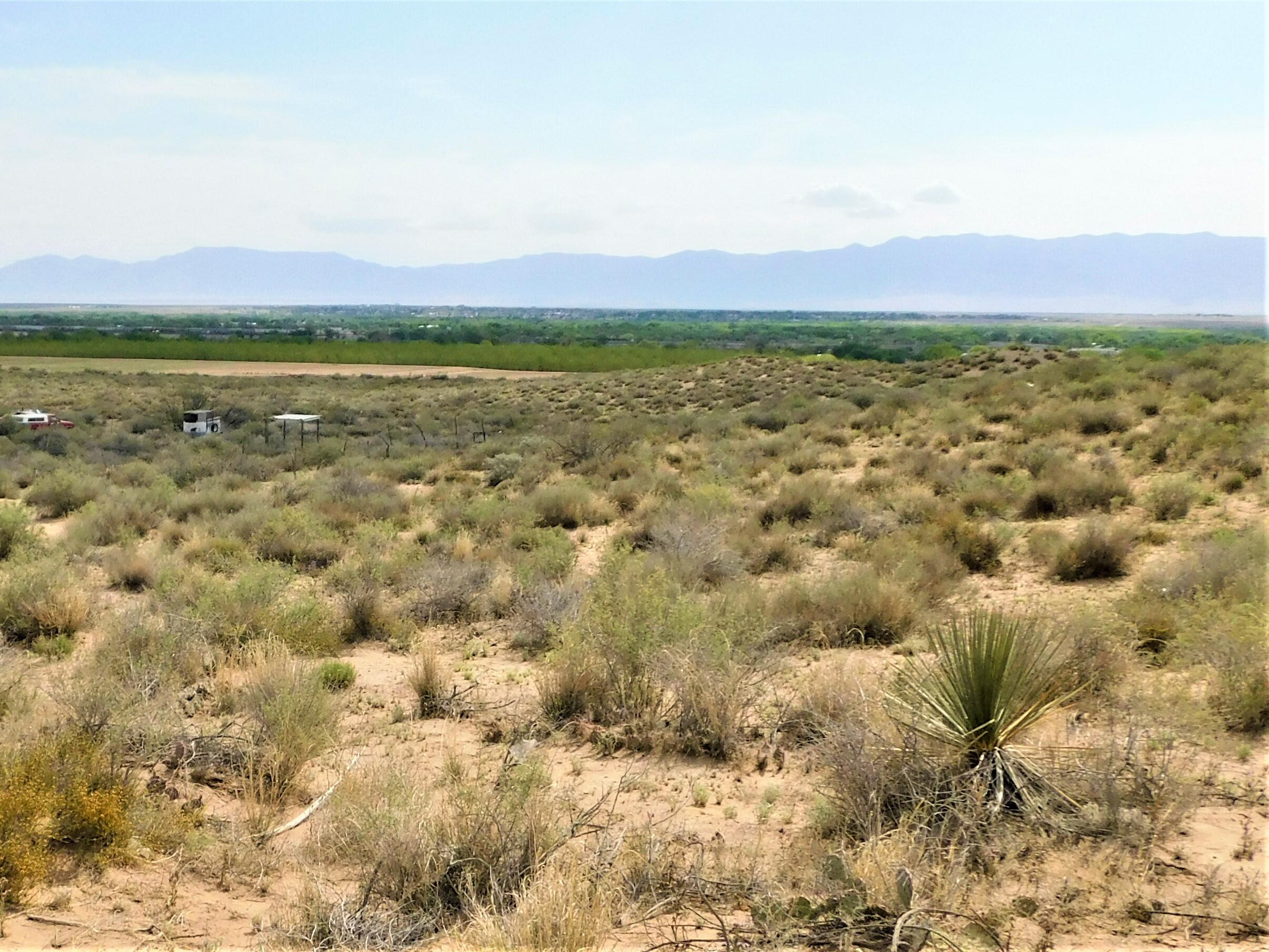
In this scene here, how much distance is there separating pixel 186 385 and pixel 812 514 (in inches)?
1971

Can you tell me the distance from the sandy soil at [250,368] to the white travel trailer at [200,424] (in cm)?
3687

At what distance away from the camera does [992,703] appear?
566cm

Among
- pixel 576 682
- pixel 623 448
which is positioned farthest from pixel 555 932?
pixel 623 448

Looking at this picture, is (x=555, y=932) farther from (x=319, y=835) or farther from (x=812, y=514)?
(x=812, y=514)

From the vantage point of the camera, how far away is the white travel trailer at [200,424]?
31156mm

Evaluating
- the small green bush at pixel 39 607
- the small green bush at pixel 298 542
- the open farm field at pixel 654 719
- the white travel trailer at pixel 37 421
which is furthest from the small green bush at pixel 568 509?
the white travel trailer at pixel 37 421

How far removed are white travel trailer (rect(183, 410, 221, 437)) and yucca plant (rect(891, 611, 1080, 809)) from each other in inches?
1158

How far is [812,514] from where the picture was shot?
1536cm

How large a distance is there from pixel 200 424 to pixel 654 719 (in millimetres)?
28697

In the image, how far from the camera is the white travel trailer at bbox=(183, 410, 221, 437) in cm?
3116

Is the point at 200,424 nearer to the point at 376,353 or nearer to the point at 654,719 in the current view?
the point at 654,719

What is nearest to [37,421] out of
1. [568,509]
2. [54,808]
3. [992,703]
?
[568,509]

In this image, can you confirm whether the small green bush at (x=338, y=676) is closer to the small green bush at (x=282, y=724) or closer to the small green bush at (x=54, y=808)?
the small green bush at (x=282, y=724)

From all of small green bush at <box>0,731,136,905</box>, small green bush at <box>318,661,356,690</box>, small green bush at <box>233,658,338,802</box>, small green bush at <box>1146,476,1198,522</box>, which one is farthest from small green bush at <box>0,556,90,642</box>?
small green bush at <box>1146,476,1198,522</box>
